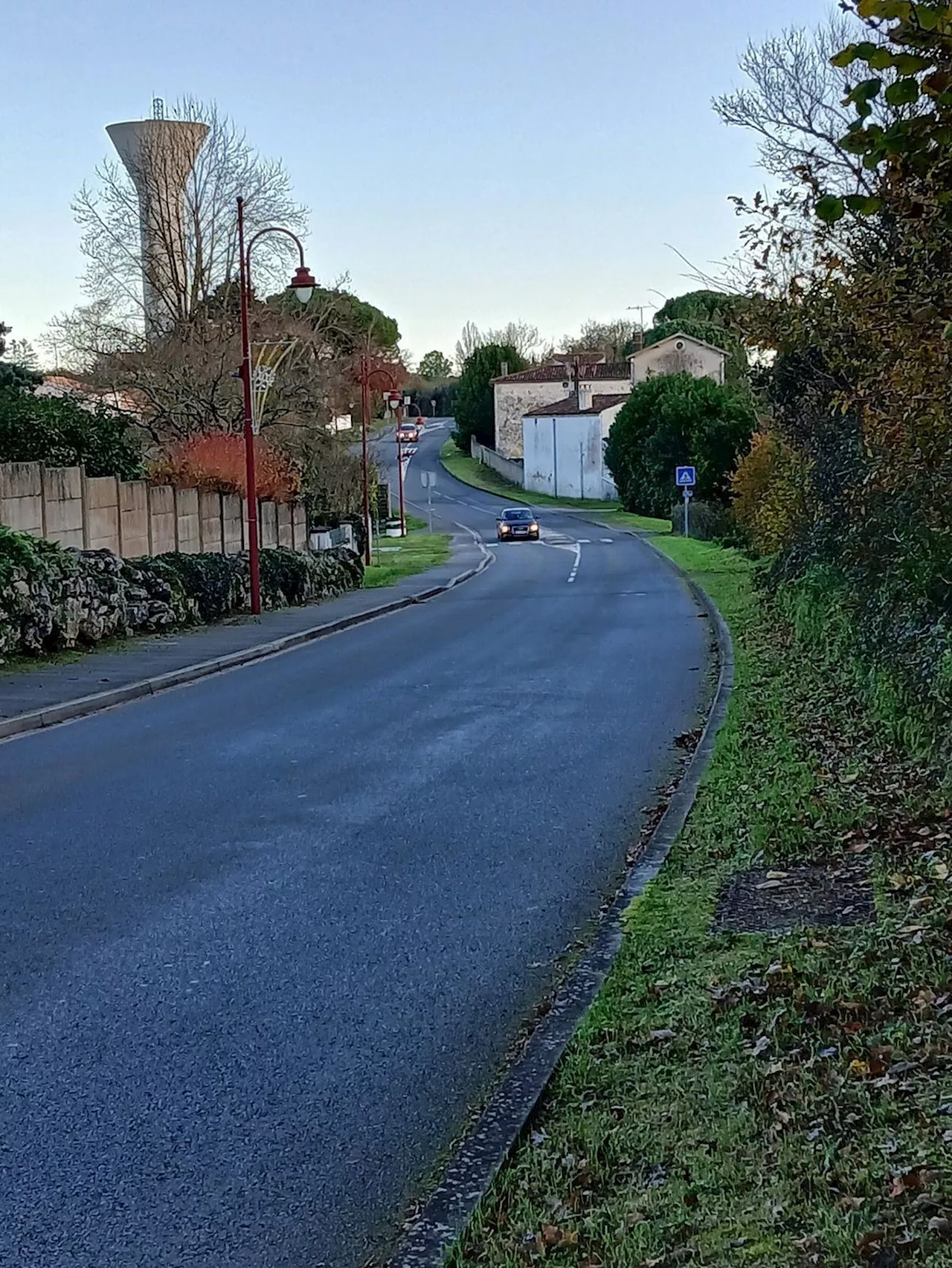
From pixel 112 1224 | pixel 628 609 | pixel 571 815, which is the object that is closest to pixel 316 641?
pixel 628 609

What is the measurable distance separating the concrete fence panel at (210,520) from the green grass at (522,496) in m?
40.6

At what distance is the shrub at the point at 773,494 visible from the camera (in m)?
22.4

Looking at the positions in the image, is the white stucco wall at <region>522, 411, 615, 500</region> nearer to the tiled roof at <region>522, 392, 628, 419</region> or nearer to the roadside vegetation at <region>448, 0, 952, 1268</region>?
the tiled roof at <region>522, 392, 628, 419</region>

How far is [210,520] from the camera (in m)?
30.6

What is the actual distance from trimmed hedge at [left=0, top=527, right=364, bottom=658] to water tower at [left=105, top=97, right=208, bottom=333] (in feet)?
62.1

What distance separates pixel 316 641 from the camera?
80.6 feet

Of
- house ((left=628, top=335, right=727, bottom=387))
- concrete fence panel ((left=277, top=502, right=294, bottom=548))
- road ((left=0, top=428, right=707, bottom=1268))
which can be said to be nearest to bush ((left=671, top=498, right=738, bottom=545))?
concrete fence panel ((left=277, top=502, right=294, bottom=548))

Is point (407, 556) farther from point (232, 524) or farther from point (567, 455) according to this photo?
point (567, 455)

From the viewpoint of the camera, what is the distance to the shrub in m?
22.4

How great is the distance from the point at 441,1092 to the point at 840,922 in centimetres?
217

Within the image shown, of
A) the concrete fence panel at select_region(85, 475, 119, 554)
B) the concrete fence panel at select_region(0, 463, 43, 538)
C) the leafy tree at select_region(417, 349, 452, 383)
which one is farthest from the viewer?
the leafy tree at select_region(417, 349, 452, 383)

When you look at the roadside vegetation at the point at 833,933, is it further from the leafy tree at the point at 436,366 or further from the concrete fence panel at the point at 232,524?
the leafy tree at the point at 436,366

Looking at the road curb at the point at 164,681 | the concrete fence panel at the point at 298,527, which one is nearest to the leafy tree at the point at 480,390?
the concrete fence panel at the point at 298,527

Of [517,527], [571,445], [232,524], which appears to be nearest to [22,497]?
[232,524]
